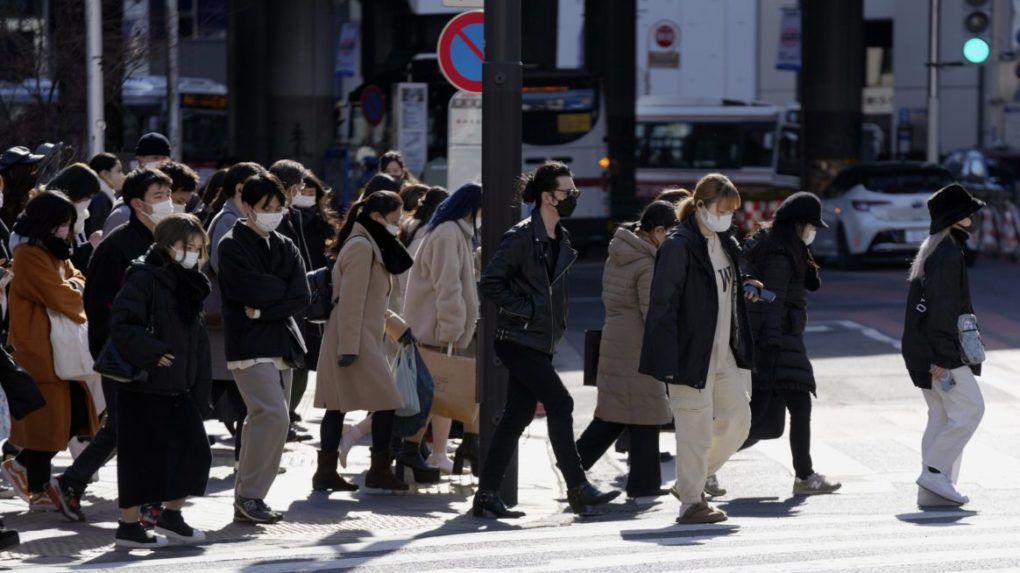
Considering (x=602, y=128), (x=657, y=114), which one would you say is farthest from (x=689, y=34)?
(x=602, y=128)

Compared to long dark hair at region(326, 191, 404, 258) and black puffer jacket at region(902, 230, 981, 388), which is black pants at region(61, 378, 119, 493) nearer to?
long dark hair at region(326, 191, 404, 258)

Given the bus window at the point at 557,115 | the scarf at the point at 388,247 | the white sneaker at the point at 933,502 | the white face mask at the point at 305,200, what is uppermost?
the bus window at the point at 557,115

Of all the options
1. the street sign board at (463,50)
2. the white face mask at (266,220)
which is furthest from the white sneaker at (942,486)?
the street sign board at (463,50)

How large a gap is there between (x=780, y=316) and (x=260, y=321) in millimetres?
Result: 3031

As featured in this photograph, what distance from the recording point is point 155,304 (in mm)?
8383

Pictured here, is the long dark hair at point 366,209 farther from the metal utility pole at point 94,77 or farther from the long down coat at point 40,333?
the metal utility pole at point 94,77

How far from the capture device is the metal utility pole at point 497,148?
9.63 meters

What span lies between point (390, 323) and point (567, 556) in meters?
2.74

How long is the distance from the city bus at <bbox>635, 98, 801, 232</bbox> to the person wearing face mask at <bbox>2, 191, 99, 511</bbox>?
33.1 meters

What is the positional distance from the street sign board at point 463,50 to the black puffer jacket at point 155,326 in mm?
4797

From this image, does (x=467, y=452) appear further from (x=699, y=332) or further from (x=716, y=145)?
(x=716, y=145)

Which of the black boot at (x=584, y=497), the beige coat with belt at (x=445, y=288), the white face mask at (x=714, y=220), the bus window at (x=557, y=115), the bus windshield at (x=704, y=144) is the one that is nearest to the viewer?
the white face mask at (x=714, y=220)

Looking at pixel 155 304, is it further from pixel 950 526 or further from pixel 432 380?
pixel 950 526

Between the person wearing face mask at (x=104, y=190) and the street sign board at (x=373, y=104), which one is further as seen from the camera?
the street sign board at (x=373, y=104)
